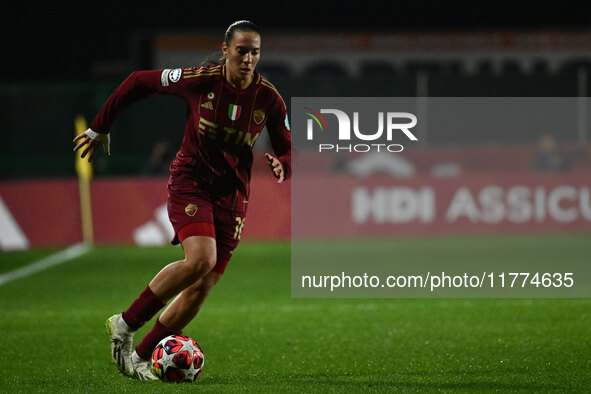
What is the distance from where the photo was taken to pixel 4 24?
30625 mm

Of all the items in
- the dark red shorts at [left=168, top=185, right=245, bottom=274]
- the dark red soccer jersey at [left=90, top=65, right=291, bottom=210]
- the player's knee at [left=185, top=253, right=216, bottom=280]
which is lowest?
the player's knee at [left=185, top=253, right=216, bottom=280]

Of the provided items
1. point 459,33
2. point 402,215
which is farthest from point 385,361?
point 459,33

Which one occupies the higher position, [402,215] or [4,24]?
[4,24]

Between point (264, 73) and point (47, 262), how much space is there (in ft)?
25.7

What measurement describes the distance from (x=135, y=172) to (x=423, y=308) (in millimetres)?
8908

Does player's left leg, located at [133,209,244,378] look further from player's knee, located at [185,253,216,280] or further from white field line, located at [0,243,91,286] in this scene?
white field line, located at [0,243,91,286]

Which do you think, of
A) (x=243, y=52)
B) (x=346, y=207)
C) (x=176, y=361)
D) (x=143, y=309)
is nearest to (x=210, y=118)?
(x=243, y=52)

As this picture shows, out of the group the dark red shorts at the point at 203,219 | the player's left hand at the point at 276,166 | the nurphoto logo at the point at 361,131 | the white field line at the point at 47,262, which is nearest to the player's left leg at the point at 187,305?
the dark red shorts at the point at 203,219

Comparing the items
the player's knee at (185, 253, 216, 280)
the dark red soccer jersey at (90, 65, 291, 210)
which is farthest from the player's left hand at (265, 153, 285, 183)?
the player's knee at (185, 253, 216, 280)

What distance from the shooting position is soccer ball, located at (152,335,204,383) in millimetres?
5859

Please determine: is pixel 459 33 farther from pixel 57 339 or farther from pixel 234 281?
pixel 57 339

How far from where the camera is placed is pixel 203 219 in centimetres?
594

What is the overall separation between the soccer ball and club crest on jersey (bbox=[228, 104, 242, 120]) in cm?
131

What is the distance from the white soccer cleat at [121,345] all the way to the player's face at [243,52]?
5.18 feet
